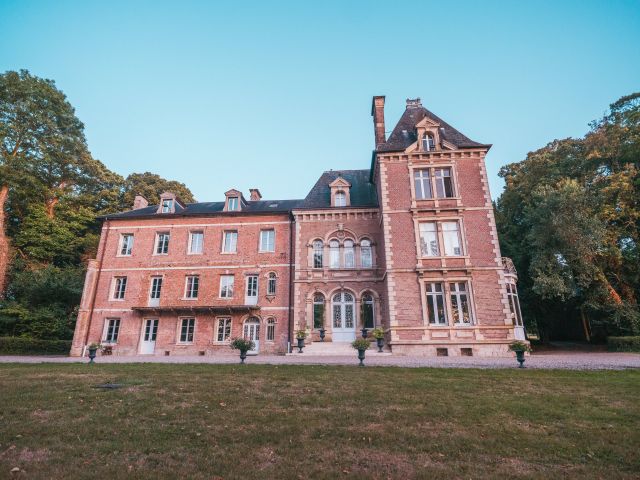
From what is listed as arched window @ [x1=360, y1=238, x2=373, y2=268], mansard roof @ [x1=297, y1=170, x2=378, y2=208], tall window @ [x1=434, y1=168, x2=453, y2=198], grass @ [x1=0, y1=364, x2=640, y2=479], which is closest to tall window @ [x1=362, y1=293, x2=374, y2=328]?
arched window @ [x1=360, y1=238, x2=373, y2=268]

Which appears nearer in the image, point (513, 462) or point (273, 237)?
point (513, 462)

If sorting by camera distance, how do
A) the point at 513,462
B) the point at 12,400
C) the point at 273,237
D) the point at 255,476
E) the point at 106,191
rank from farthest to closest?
the point at 106,191 → the point at 273,237 → the point at 12,400 → the point at 513,462 → the point at 255,476

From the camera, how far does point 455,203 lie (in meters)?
18.9

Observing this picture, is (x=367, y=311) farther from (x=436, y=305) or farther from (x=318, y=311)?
(x=436, y=305)

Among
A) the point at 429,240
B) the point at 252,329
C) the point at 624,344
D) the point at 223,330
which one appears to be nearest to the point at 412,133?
the point at 429,240

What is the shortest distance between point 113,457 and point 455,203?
18715 millimetres

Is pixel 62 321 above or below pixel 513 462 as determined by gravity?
above

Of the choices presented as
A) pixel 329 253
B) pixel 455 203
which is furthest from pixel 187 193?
pixel 455 203

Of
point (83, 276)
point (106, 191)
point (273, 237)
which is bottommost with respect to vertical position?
point (83, 276)

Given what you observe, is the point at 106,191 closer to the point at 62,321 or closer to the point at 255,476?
the point at 62,321

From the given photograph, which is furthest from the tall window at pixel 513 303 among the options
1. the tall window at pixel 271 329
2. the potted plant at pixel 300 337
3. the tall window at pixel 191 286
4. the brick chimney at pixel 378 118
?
the tall window at pixel 191 286

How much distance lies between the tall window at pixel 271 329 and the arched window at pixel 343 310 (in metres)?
3.93

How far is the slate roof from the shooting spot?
66.0ft

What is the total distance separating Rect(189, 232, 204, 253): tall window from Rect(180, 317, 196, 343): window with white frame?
4.76m
